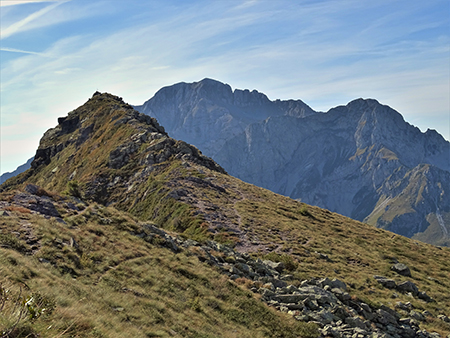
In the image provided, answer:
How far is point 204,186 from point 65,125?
9989 cm

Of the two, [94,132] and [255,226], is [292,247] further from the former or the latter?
[94,132]

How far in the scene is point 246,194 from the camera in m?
65.4

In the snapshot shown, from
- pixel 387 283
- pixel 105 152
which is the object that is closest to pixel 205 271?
pixel 387 283

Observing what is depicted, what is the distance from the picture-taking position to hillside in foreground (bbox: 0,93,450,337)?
15228 mm

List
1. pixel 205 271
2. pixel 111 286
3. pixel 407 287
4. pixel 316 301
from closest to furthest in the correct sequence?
pixel 111 286
pixel 316 301
pixel 205 271
pixel 407 287

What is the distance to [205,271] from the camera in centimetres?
2500

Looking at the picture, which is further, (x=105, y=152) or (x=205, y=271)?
(x=105, y=152)

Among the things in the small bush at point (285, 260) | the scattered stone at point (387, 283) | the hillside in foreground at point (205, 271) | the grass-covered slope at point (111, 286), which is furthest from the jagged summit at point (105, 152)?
the scattered stone at point (387, 283)

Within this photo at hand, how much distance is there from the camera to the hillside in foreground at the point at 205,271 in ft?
50.0

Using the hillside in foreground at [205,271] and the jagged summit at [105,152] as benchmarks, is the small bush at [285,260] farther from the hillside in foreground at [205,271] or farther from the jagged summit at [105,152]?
the jagged summit at [105,152]

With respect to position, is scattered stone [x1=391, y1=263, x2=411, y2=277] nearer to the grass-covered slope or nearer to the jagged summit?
the grass-covered slope

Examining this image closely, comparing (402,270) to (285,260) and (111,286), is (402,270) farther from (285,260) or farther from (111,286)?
(111,286)

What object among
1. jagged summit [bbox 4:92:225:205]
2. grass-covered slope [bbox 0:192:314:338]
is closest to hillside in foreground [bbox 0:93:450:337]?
grass-covered slope [bbox 0:192:314:338]

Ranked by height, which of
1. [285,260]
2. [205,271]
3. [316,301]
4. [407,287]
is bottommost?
[407,287]
